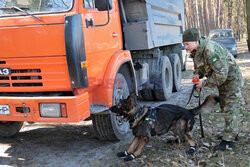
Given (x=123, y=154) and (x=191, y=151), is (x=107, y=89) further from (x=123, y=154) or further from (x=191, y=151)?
(x=191, y=151)

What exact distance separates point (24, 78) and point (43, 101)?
0.51 m

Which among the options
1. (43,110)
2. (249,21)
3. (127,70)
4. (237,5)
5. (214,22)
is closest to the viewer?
(43,110)

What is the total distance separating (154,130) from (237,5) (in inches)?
1270

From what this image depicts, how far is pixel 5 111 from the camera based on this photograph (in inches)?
129

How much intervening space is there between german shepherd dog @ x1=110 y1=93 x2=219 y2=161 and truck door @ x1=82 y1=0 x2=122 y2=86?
0.57m

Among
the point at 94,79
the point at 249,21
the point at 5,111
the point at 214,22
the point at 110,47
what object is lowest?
the point at 5,111

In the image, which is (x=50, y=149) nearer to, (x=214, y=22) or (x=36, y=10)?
(x=36, y=10)

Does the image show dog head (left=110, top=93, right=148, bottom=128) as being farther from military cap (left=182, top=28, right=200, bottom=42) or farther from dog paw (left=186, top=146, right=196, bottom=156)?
military cap (left=182, top=28, right=200, bottom=42)

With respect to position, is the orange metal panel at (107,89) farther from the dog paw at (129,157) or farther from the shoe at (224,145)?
the shoe at (224,145)

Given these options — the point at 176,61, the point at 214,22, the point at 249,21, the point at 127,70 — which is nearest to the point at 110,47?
the point at 127,70

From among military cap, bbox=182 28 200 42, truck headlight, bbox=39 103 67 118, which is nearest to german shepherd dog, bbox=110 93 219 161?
truck headlight, bbox=39 103 67 118

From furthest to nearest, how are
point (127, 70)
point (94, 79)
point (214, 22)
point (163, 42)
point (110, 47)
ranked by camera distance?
point (214, 22) → point (163, 42) → point (127, 70) → point (110, 47) → point (94, 79)

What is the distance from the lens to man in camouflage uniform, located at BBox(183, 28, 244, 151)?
335 cm

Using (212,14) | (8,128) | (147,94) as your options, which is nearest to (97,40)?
(8,128)
